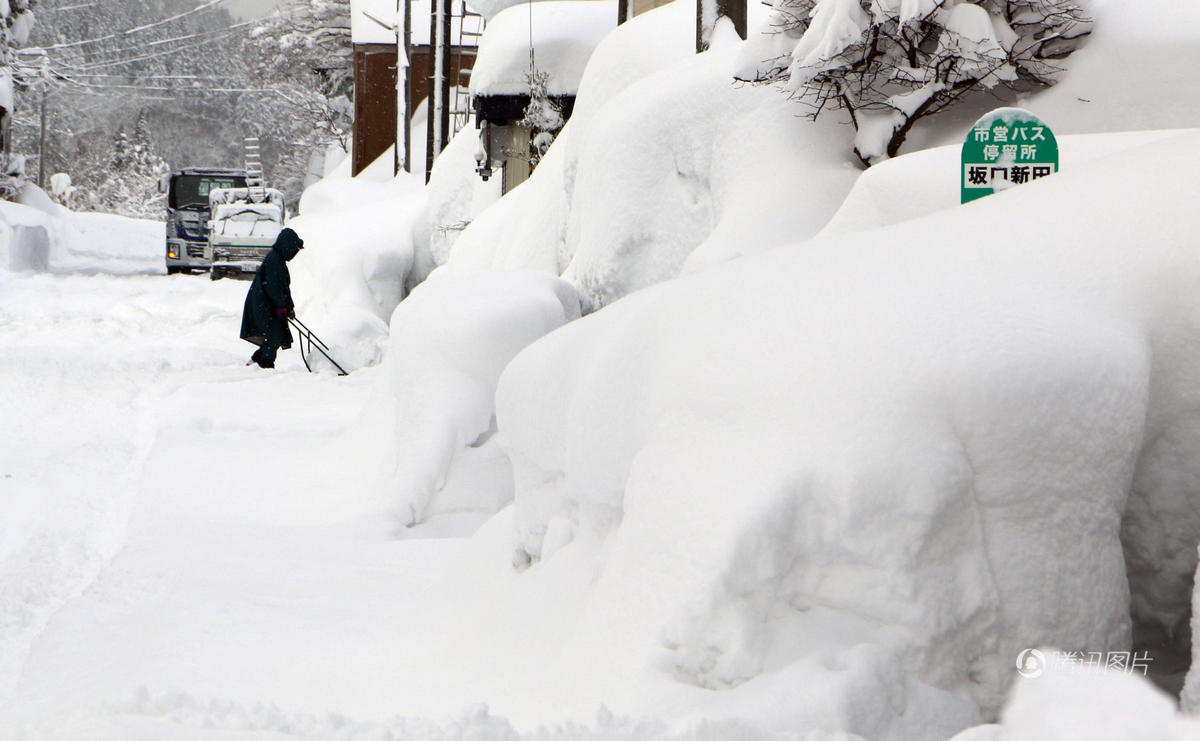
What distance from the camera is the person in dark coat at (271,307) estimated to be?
1274cm

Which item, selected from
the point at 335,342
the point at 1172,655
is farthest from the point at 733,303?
the point at 335,342

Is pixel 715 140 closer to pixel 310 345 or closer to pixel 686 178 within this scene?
pixel 686 178

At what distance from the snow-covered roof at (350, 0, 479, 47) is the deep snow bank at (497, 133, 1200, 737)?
34.0 metres

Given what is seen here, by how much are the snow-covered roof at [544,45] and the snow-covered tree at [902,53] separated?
9475mm

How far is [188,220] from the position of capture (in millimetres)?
27500

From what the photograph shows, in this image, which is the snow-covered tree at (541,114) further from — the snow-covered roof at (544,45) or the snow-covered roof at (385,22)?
the snow-covered roof at (385,22)

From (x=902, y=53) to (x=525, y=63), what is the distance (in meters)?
10.5

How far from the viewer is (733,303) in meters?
3.69

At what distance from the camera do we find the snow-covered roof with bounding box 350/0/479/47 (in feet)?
121

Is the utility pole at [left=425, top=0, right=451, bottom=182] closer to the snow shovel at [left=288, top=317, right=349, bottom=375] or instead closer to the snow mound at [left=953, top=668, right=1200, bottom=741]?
the snow shovel at [left=288, top=317, right=349, bottom=375]

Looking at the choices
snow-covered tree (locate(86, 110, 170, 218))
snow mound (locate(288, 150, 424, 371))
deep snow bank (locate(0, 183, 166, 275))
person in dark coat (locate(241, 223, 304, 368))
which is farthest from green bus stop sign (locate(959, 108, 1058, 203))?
snow-covered tree (locate(86, 110, 170, 218))

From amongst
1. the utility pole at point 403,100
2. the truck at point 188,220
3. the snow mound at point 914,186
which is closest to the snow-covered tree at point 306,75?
the utility pole at point 403,100

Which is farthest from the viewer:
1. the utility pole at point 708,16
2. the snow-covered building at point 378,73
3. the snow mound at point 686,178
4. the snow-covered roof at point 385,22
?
the snow-covered roof at point 385,22

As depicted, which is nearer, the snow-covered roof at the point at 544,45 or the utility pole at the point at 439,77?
the snow-covered roof at the point at 544,45
